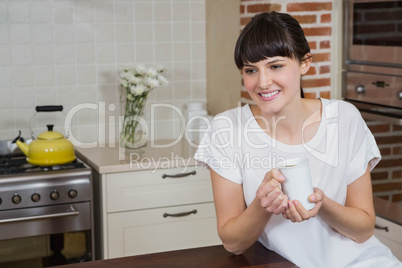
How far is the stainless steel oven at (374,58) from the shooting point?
277 centimetres

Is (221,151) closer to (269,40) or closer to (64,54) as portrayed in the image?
(269,40)

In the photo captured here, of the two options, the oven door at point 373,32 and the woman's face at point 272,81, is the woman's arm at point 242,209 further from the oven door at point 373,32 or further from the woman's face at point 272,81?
A: the oven door at point 373,32

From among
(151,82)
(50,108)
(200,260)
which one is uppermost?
(151,82)

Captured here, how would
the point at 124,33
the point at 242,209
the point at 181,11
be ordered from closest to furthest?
the point at 242,209 < the point at 124,33 < the point at 181,11

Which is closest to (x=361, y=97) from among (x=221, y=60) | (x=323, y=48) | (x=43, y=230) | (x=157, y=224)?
(x=323, y=48)

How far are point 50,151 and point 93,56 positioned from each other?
0.74 metres

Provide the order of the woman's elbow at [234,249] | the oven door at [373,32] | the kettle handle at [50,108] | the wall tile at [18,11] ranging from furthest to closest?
the wall tile at [18,11], the kettle handle at [50,108], the oven door at [373,32], the woman's elbow at [234,249]

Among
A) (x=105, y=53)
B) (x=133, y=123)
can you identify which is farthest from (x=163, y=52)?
(x=133, y=123)

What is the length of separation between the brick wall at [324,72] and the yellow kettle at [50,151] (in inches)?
39.3

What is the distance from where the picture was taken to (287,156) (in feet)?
5.90

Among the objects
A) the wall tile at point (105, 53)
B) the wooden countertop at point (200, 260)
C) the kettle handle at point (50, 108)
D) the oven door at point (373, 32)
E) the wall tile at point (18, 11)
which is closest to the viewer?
the wooden countertop at point (200, 260)

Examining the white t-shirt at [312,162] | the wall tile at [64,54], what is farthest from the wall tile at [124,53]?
the white t-shirt at [312,162]

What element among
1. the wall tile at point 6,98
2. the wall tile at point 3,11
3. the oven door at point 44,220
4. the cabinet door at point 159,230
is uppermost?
the wall tile at point 3,11

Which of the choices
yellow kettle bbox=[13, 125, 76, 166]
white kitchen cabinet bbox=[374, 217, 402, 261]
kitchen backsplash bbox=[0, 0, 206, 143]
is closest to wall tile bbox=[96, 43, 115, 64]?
kitchen backsplash bbox=[0, 0, 206, 143]
